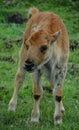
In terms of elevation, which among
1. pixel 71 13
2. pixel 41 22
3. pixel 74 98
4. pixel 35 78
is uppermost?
pixel 41 22

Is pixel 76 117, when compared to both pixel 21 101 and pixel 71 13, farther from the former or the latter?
pixel 71 13

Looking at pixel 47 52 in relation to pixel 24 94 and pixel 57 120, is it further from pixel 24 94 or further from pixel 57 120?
pixel 24 94

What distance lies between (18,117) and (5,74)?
4090 millimetres

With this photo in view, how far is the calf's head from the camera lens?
8.26 m

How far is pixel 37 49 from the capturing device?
839cm

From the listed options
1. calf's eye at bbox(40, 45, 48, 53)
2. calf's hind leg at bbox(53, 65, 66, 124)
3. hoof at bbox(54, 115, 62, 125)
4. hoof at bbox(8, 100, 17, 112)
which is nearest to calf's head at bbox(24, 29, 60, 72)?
calf's eye at bbox(40, 45, 48, 53)

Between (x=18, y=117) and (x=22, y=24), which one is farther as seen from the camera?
(x=22, y=24)

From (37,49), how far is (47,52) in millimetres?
310

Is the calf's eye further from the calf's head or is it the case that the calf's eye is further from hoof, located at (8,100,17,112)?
hoof, located at (8,100,17,112)

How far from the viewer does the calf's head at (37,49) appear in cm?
826

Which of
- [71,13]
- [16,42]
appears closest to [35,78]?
[16,42]

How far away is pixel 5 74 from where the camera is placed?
43.8 feet

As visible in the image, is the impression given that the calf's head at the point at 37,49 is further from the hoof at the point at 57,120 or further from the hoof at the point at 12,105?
the hoof at the point at 12,105

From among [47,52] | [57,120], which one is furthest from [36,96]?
[47,52]
